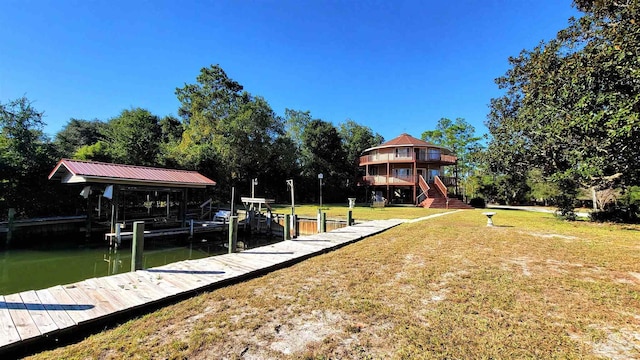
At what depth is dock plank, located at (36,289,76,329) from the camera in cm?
323

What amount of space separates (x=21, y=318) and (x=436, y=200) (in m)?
24.4

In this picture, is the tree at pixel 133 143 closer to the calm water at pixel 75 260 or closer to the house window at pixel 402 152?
the calm water at pixel 75 260

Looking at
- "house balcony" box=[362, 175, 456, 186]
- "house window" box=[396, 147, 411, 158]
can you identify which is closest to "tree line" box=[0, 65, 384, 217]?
"house balcony" box=[362, 175, 456, 186]

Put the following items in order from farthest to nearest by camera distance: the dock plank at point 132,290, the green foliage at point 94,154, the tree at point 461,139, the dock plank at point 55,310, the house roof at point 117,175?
the tree at point 461,139 → the green foliage at point 94,154 → the house roof at point 117,175 → the dock plank at point 132,290 → the dock plank at point 55,310

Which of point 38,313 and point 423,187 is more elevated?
point 423,187

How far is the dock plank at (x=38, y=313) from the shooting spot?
3.12 metres

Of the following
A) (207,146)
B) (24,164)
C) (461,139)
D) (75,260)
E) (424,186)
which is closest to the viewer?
(75,260)

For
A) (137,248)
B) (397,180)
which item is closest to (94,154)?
(137,248)

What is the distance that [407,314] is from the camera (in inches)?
144

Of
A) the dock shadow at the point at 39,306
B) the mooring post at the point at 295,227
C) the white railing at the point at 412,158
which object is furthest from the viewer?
the white railing at the point at 412,158

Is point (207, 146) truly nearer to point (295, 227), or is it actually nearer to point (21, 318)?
point (295, 227)

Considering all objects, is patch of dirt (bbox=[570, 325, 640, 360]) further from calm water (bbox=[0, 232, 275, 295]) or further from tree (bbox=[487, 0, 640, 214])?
calm water (bbox=[0, 232, 275, 295])

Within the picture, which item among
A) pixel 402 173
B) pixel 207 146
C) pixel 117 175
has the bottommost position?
pixel 117 175

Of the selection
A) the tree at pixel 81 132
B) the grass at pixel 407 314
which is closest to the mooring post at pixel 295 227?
the grass at pixel 407 314
